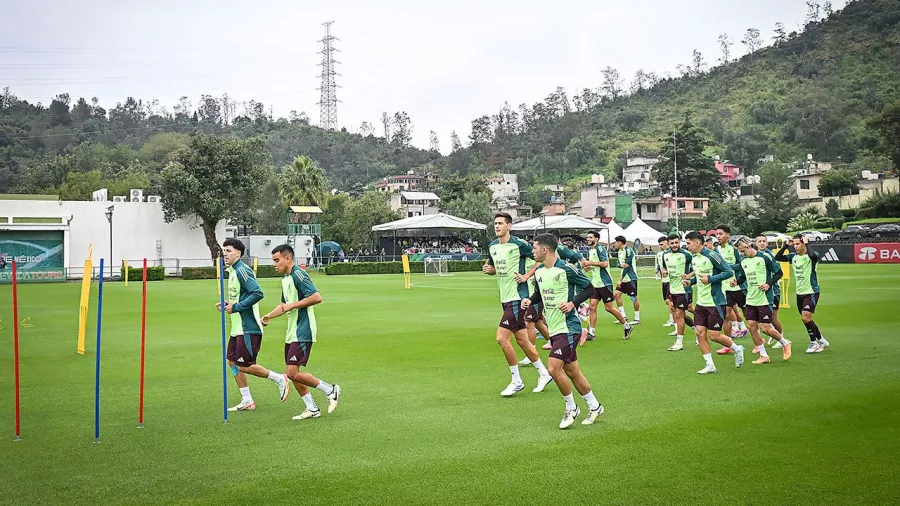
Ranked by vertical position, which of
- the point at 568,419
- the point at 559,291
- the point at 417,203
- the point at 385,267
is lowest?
the point at 568,419

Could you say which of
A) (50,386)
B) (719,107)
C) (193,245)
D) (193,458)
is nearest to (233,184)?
(193,245)

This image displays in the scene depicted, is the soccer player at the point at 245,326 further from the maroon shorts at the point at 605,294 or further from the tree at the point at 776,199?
the tree at the point at 776,199

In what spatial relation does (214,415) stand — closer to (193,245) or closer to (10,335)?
(10,335)

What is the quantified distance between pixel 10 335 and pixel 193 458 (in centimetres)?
1494

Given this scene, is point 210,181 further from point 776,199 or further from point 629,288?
point 776,199

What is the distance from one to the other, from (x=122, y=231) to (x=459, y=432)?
6091 cm

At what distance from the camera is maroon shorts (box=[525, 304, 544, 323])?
39.4 ft

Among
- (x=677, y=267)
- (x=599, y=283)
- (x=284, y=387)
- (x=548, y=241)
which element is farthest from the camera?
(x=599, y=283)

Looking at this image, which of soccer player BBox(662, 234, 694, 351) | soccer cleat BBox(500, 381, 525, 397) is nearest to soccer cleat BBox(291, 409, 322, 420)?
soccer cleat BBox(500, 381, 525, 397)

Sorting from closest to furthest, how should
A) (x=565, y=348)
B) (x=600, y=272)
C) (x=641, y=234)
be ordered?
(x=565, y=348)
(x=600, y=272)
(x=641, y=234)

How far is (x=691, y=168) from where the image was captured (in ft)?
352

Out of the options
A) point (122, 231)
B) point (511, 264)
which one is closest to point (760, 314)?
point (511, 264)

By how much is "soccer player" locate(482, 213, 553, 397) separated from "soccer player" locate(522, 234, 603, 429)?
1924 millimetres

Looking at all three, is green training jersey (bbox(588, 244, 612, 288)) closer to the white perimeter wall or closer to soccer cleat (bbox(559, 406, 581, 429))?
soccer cleat (bbox(559, 406, 581, 429))
